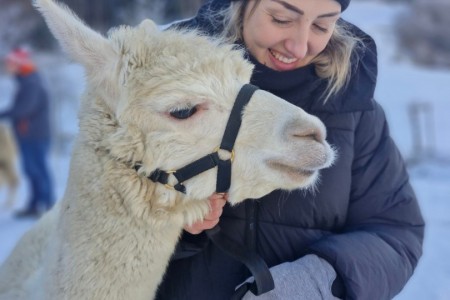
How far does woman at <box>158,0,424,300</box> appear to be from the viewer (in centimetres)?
197

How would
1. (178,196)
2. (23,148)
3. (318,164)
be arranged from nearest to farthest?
(318,164), (178,196), (23,148)

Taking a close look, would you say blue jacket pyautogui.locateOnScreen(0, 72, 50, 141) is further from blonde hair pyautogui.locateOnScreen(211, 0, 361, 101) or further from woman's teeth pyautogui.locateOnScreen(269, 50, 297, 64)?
woman's teeth pyautogui.locateOnScreen(269, 50, 297, 64)

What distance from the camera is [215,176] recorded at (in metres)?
1.89

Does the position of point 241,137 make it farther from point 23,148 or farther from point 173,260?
point 23,148

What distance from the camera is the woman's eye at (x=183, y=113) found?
6.06 ft

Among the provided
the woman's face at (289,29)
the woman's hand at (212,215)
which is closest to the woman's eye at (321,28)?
the woman's face at (289,29)

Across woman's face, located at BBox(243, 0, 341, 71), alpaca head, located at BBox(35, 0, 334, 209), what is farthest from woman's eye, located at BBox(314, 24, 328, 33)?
alpaca head, located at BBox(35, 0, 334, 209)

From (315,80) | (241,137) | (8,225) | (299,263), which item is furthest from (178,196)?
A: (8,225)

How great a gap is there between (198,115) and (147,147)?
7.8 inches

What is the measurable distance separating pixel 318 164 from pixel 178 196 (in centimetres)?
47

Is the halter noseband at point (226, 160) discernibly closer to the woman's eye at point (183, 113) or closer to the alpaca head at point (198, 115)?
the alpaca head at point (198, 115)

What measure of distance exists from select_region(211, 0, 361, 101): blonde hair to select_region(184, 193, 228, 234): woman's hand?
0.52 meters

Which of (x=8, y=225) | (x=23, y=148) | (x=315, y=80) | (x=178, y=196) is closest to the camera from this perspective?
(x=178, y=196)

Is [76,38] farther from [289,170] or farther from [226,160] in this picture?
[289,170]
